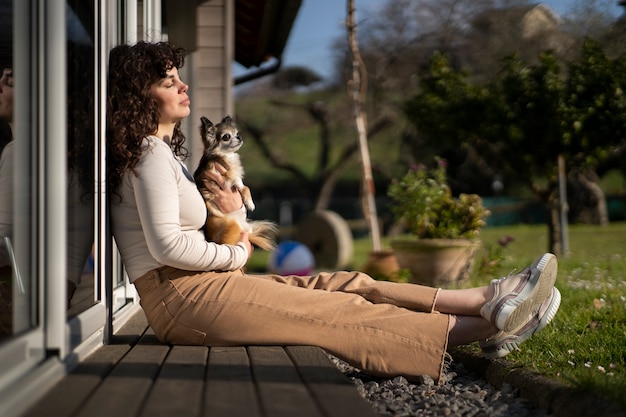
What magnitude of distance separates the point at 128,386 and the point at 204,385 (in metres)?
0.19

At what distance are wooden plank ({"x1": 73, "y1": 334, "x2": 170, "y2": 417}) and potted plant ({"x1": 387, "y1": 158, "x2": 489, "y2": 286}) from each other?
4.51 metres

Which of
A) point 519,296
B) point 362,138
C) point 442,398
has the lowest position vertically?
point 442,398

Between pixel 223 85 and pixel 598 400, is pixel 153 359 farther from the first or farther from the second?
pixel 223 85

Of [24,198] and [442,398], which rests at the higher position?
[24,198]

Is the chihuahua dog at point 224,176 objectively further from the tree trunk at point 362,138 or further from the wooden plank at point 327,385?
the tree trunk at point 362,138

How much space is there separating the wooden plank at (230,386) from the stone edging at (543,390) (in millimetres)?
907

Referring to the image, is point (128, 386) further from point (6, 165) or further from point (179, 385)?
A: point (6, 165)

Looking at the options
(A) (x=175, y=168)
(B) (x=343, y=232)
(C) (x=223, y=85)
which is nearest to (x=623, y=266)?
(C) (x=223, y=85)

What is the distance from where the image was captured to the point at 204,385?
6.95 feet

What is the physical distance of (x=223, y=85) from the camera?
19.7ft

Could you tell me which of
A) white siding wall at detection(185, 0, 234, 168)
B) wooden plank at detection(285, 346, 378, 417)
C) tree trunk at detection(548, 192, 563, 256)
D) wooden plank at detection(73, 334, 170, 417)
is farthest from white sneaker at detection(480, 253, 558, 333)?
tree trunk at detection(548, 192, 563, 256)

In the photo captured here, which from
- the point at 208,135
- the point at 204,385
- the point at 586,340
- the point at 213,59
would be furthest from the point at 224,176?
the point at 213,59

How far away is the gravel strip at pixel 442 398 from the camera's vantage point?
250 cm

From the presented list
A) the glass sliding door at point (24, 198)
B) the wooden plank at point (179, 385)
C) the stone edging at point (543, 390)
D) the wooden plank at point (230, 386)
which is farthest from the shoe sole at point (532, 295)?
the glass sliding door at point (24, 198)
